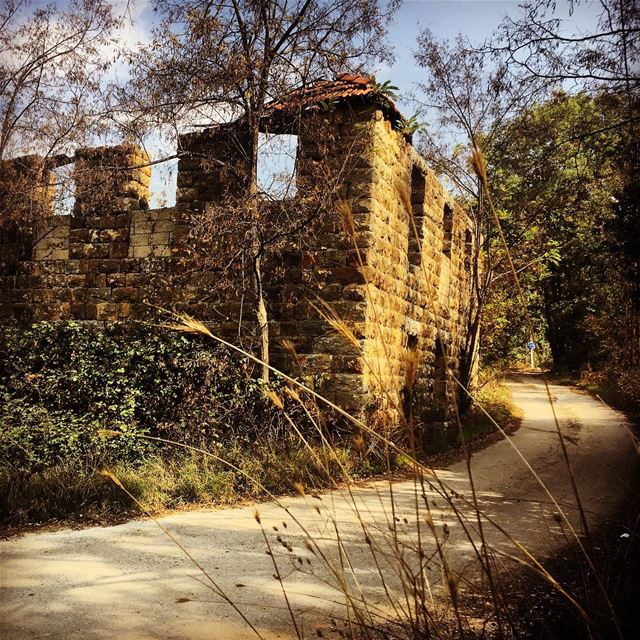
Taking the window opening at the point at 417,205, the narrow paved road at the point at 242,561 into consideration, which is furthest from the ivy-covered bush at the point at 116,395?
the window opening at the point at 417,205

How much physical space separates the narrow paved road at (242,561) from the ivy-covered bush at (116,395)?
5.92ft

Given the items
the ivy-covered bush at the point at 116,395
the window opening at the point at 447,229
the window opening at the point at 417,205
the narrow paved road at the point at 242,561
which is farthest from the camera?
the window opening at the point at 447,229

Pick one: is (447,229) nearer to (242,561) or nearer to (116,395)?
(116,395)

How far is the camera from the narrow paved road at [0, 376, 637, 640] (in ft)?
9.04

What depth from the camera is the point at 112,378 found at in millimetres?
7246

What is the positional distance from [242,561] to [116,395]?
155 inches

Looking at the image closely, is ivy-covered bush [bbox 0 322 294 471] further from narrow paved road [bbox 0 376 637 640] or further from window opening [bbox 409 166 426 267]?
window opening [bbox 409 166 426 267]

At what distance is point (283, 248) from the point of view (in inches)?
285

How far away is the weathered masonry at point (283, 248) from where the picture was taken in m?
7.18

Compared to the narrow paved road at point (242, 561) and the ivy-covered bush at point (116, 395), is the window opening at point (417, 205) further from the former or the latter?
the narrow paved road at point (242, 561)

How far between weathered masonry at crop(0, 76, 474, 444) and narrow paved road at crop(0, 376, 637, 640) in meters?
1.93

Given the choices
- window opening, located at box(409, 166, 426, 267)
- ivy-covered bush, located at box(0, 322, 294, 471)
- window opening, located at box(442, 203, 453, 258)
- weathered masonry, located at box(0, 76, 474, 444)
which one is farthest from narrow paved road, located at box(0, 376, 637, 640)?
window opening, located at box(442, 203, 453, 258)

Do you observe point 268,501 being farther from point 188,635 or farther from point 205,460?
point 188,635

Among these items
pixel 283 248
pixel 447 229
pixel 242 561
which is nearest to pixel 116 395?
pixel 283 248
